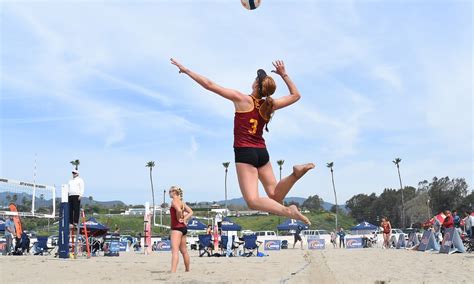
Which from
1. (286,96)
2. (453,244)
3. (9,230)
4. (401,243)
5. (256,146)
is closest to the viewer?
(256,146)

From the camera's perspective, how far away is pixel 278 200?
18.1ft

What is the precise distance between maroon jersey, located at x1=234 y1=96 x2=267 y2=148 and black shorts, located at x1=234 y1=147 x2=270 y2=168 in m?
0.05

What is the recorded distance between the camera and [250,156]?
206 inches

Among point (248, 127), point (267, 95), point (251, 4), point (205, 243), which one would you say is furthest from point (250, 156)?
point (205, 243)

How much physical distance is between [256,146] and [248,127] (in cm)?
22

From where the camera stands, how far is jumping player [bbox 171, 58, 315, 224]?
203 inches

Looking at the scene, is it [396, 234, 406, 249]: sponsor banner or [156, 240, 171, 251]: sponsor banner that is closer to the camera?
[396, 234, 406, 249]: sponsor banner

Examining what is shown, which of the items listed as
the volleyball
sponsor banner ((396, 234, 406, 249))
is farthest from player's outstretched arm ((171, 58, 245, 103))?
sponsor banner ((396, 234, 406, 249))

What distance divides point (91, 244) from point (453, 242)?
42.2ft

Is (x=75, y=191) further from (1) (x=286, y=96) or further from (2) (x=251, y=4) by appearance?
(1) (x=286, y=96)

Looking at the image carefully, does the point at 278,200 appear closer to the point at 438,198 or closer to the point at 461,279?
the point at 461,279

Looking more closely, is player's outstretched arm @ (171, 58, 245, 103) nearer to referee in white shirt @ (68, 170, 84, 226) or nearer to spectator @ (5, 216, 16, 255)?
referee in white shirt @ (68, 170, 84, 226)

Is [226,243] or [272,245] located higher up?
[226,243]

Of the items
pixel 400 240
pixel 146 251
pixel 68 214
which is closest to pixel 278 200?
pixel 68 214
